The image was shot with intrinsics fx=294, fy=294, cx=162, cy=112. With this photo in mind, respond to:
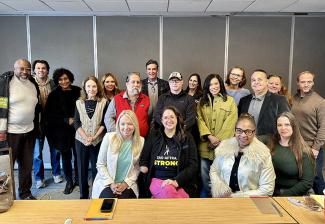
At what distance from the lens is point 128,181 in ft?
8.18

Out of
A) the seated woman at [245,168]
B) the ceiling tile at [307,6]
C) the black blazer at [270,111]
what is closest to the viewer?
the seated woman at [245,168]

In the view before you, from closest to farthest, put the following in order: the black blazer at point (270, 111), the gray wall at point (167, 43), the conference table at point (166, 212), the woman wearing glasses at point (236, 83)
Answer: the conference table at point (166, 212) < the black blazer at point (270, 111) < the woman wearing glasses at point (236, 83) < the gray wall at point (167, 43)

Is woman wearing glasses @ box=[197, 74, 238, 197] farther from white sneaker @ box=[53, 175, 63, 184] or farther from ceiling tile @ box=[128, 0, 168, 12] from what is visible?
white sneaker @ box=[53, 175, 63, 184]

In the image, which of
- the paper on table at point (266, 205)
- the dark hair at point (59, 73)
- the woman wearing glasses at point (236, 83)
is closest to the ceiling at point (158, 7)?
the dark hair at point (59, 73)

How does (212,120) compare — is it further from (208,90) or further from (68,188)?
(68,188)

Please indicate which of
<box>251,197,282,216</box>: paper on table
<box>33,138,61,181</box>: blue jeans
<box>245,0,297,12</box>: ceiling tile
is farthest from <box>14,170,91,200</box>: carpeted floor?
<box>245,0,297,12</box>: ceiling tile

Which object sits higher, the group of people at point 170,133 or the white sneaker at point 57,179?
the group of people at point 170,133

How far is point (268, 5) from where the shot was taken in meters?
4.08

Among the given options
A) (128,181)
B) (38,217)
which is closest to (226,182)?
(128,181)

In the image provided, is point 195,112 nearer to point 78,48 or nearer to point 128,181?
point 128,181

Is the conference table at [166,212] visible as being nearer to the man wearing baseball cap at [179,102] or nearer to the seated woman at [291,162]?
the seated woman at [291,162]

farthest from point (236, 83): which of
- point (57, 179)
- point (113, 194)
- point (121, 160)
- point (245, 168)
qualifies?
point (57, 179)

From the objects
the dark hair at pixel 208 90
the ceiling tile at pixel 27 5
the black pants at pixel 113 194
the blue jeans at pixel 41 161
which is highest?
the ceiling tile at pixel 27 5

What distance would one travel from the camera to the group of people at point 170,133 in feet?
7.50
